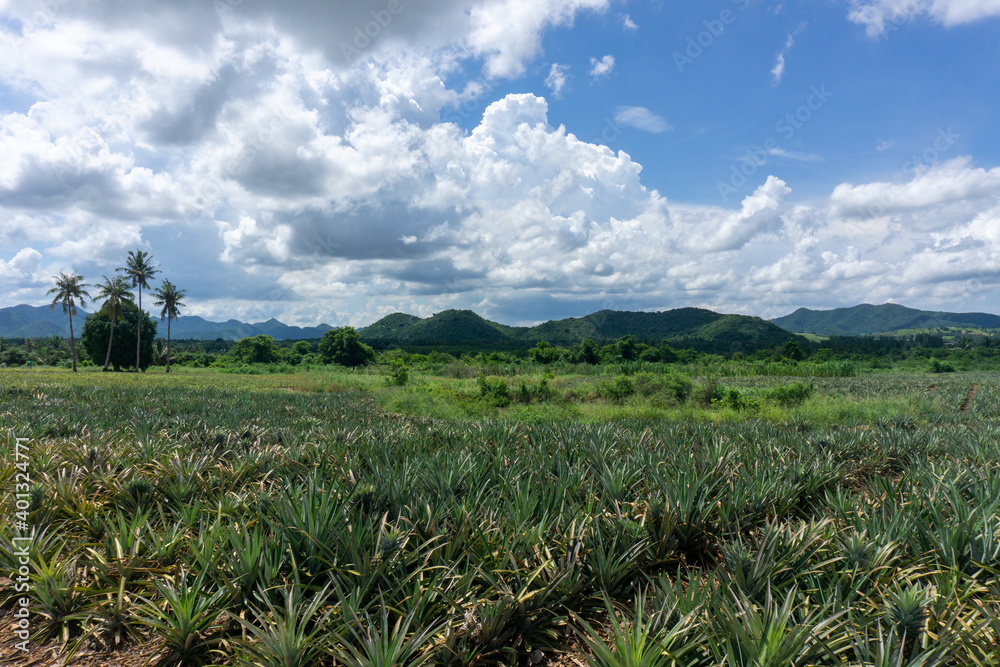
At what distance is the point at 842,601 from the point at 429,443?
4.75 meters

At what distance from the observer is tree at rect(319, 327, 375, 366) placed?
2618 inches

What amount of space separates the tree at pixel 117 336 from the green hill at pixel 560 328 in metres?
66.0

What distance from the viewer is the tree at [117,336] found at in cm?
5484

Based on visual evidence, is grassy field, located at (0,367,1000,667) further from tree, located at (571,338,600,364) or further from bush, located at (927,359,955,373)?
bush, located at (927,359,955,373)

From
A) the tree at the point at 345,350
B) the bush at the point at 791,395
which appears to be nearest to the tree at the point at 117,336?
the tree at the point at 345,350

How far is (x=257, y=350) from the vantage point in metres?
83.8

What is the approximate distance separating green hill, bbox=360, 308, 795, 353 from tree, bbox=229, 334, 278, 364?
37048 millimetres

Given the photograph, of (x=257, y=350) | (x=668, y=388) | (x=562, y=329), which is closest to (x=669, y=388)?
(x=668, y=388)

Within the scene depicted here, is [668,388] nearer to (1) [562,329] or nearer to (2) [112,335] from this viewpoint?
(2) [112,335]

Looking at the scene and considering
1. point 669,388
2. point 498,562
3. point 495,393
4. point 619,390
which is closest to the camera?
point 498,562

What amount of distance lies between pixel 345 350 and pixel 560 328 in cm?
8637

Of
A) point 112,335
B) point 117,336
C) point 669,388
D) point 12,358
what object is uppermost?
point 112,335

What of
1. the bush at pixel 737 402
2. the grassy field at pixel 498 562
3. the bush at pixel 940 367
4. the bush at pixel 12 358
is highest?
the grassy field at pixel 498 562

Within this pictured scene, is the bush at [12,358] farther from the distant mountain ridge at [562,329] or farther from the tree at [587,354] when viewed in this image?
the tree at [587,354]
